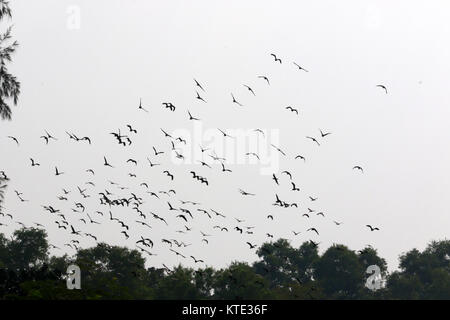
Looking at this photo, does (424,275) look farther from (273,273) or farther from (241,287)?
(241,287)

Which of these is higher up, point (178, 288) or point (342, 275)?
point (342, 275)

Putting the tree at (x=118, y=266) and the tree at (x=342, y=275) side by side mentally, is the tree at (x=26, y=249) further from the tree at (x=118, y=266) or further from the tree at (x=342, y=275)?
the tree at (x=342, y=275)

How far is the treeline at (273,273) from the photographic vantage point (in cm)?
10081

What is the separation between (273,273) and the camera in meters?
140

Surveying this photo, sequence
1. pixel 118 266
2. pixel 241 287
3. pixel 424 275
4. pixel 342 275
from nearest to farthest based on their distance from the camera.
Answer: pixel 241 287, pixel 118 266, pixel 342 275, pixel 424 275

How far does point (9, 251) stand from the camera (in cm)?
12350

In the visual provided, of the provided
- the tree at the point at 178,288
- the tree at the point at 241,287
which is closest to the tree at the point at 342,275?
the tree at the point at 241,287

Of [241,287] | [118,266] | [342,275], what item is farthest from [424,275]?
[118,266]

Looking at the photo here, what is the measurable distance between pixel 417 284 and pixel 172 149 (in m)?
95.1

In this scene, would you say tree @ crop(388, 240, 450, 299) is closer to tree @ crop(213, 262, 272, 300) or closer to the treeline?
the treeline

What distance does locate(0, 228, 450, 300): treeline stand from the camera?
101 m

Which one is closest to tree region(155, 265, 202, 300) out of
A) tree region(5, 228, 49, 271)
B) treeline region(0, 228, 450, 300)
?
treeline region(0, 228, 450, 300)
